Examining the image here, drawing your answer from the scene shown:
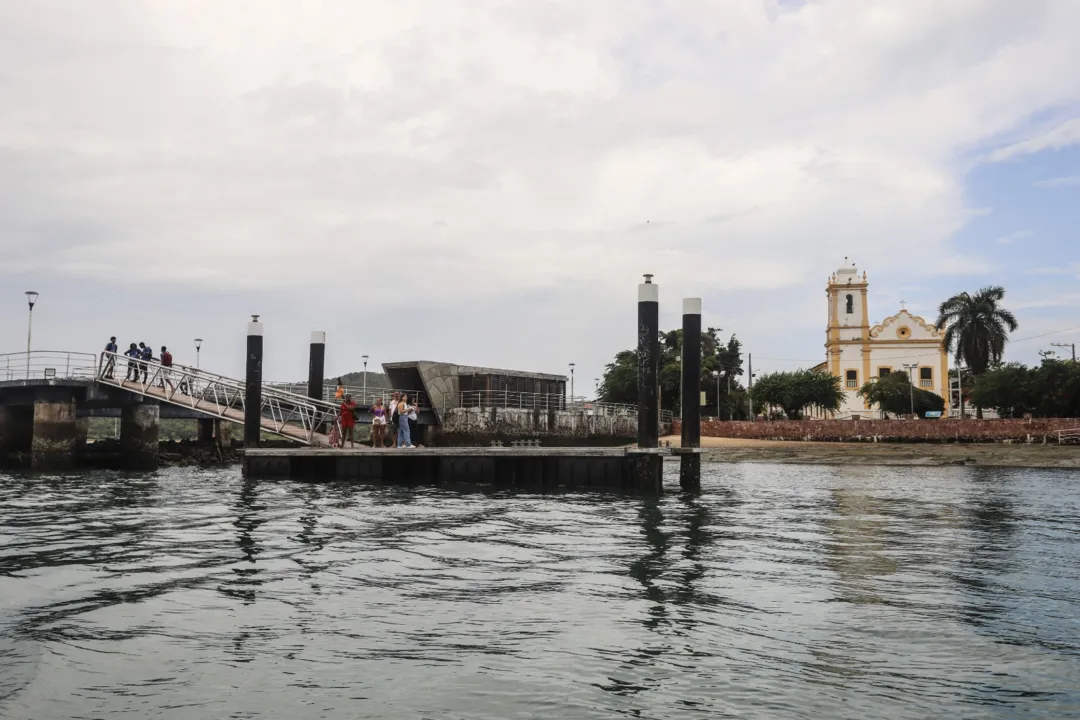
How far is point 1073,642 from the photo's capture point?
6.96 meters

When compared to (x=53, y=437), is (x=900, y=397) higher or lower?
higher

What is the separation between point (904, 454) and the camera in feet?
126

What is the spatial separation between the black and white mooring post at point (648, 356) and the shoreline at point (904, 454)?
1429 centimetres

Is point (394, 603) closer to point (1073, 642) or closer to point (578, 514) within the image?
point (1073, 642)

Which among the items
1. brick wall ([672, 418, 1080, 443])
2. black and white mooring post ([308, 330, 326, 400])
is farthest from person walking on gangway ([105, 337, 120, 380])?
brick wall ([672, 418, 1080, 443])

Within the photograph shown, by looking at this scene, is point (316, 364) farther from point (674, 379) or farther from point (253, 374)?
point (674, 379)

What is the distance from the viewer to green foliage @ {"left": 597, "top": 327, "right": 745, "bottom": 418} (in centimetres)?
6631

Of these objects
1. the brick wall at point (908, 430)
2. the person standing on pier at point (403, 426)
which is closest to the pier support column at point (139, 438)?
the person standing on pier at point (403, 426)

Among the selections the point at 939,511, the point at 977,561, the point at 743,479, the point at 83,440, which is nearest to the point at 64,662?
the point at 977,561

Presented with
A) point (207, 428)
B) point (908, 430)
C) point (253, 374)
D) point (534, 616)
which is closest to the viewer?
point (534, 616)

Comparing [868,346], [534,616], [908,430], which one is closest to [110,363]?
[534,616]

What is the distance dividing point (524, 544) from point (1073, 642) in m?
6.69

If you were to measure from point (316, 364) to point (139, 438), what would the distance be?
19.9 feet

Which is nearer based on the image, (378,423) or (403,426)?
(403,426)
